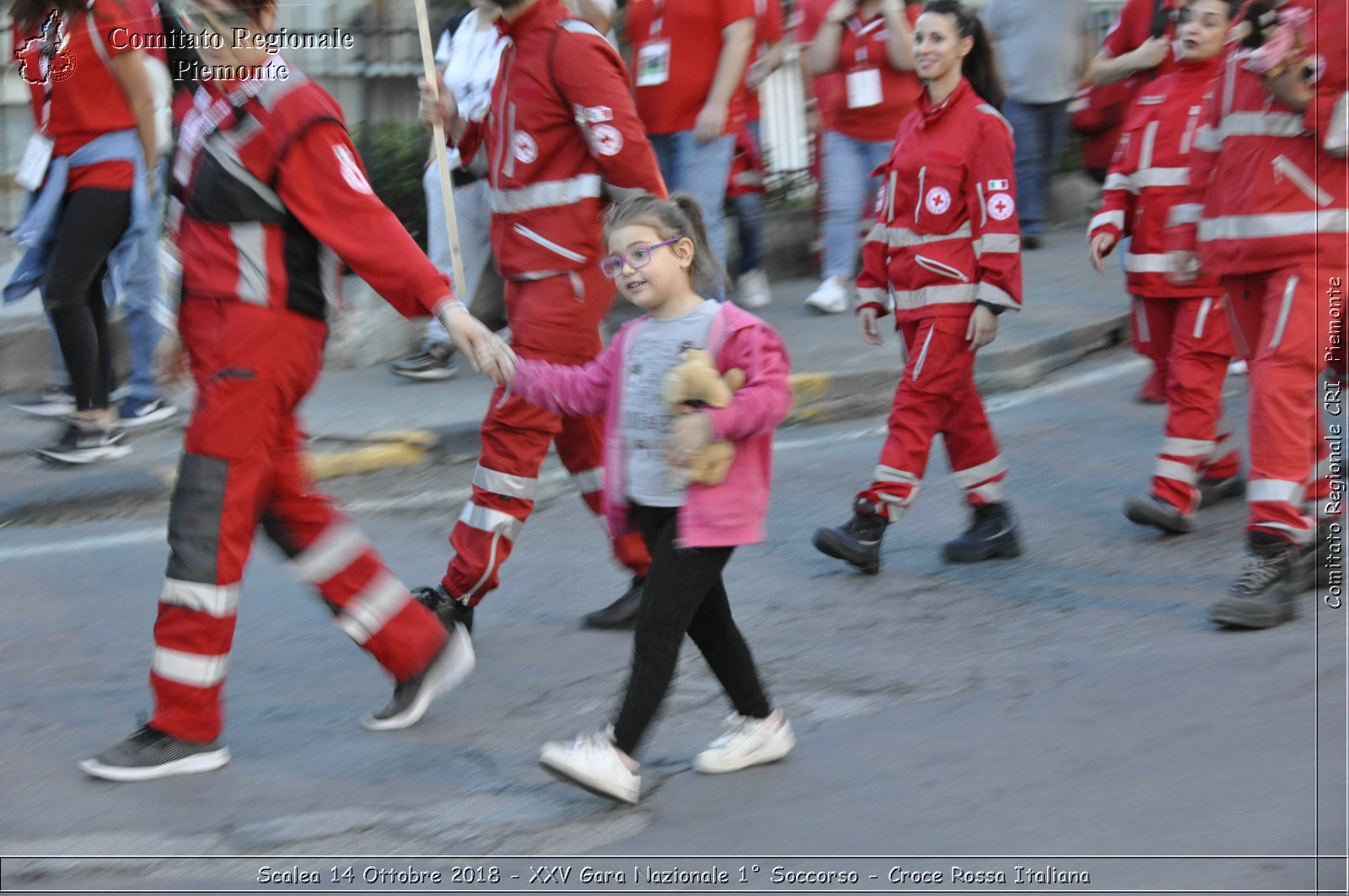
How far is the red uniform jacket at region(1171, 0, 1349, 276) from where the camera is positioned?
16.9 feet

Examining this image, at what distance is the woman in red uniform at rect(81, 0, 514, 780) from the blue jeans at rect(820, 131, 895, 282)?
5.69 metres

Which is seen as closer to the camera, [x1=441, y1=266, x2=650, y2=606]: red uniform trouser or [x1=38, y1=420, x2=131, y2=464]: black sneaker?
[x1=441, y1=266, x2=650, y2=606]: red uniform trouser

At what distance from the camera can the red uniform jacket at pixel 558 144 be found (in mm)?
5156

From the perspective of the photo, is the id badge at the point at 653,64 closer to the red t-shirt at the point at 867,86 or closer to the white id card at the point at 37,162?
the red t-shirt at the point at 867,86

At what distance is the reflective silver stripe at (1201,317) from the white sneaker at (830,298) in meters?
3.60

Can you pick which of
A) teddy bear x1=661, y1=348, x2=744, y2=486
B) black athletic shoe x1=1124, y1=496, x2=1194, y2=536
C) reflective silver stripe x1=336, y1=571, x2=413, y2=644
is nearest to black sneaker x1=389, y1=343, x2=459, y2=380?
black athletic shoe x1=1124, y1=496, x2=1194, y2=536

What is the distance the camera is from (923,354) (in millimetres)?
5965

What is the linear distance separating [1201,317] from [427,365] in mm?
3850

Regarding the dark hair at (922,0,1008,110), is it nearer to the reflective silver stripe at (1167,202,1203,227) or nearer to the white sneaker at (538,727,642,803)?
the reflective silver stripe at (1167,202,1203,227)

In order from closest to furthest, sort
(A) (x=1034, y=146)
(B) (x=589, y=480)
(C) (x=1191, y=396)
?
(B) (x=589, y=480)
(C) (x=1191, y=396)
(A) (x=1034, y=146)

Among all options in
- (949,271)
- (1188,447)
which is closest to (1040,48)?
(1188,447)

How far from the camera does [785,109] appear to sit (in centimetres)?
1202

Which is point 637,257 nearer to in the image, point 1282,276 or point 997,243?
point 997,243

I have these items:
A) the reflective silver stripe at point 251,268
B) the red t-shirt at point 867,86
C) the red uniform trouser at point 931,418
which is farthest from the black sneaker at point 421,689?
the red t-shirt at point 867,86
